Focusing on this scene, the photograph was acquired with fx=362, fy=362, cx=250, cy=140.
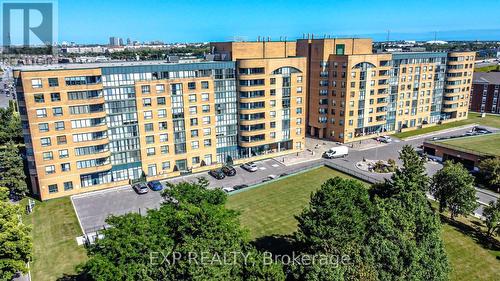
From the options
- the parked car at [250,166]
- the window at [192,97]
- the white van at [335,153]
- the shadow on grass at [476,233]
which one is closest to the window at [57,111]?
the window at [192,97]

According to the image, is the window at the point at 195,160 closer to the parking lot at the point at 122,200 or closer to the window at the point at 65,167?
the parking lot at the point at 122,200

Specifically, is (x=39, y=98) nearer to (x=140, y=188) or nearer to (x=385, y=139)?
(x=140, y=188)

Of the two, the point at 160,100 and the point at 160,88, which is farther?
the point at 160,100

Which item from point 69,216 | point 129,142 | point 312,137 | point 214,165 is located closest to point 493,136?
point 312,137

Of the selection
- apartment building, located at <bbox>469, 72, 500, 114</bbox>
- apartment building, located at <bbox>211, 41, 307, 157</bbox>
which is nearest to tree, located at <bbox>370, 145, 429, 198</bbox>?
apartment building, located at <bbox>211, 41, 307, 157</bbox>

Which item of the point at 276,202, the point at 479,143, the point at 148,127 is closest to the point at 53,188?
the point at 148,127

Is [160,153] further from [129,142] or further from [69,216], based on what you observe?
[69,216]
